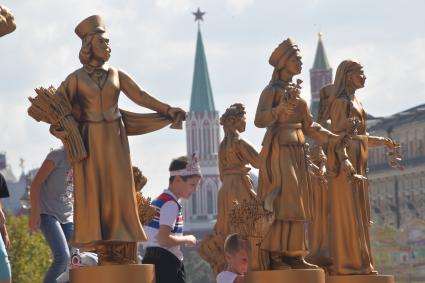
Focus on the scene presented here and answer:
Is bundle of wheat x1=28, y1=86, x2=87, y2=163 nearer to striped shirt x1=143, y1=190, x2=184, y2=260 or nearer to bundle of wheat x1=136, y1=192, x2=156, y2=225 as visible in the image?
bundle of wheat x1=136, y1=192, x2=156, y2=225

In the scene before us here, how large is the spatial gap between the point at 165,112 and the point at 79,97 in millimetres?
650

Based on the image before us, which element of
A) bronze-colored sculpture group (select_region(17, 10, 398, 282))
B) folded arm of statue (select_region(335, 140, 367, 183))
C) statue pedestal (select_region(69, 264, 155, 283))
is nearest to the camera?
statue pedestal (select_region(69, 264, 155, 283))

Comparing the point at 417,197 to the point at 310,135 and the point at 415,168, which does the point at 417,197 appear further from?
the point at 310,135

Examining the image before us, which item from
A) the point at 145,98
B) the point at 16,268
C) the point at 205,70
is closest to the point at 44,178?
the point at 145,98

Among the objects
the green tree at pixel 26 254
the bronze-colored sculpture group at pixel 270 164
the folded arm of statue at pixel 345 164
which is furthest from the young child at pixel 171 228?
the green tree at pixel 26 254

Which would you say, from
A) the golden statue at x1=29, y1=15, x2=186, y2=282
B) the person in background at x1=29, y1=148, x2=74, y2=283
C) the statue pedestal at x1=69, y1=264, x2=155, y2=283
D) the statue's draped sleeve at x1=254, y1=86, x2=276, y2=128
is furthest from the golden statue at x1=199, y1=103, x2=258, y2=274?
the statue pedestal at x1=69, y1=264, x2=155, y2=283

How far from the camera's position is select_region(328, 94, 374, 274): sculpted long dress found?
14961mm

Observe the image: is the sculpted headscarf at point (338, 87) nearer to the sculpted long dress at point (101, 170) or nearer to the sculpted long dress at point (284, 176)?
the sculpted long dress at point (284, 176)

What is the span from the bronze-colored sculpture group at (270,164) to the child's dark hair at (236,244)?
0.24 ft

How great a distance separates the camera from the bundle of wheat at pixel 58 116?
1145cm

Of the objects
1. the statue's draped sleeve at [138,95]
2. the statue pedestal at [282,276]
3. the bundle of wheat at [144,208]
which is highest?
the statue's draped sleeve at [138,95]

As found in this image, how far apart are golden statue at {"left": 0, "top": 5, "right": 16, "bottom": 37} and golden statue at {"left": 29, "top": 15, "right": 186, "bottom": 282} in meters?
0.58

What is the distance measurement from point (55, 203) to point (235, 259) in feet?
5.16

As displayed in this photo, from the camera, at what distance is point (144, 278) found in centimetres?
1148
